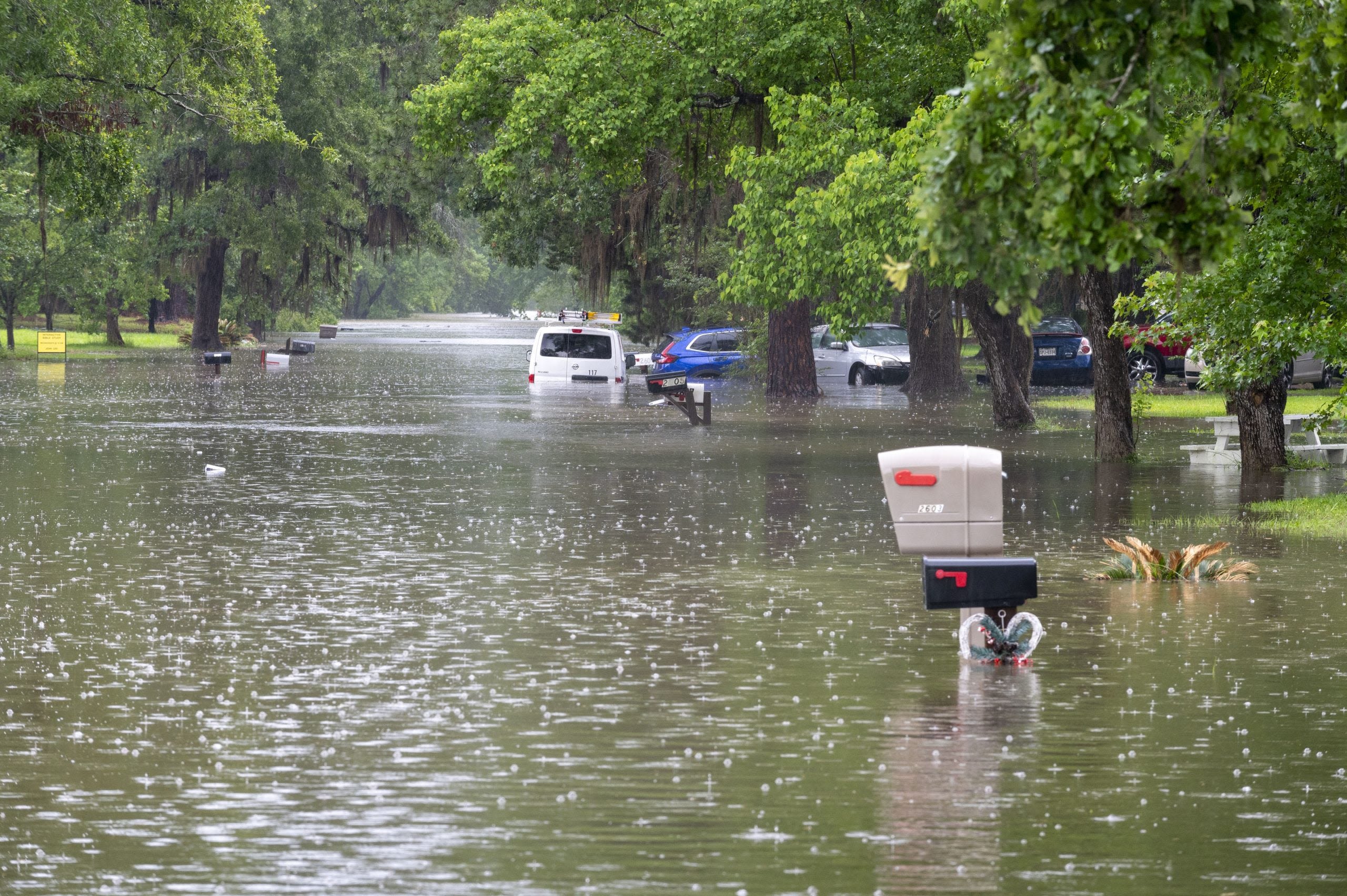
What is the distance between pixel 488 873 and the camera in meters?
6.39

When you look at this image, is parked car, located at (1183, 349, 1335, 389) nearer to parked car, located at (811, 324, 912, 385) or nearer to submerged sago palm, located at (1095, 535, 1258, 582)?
parked car, located at (811, 324, 912, 385)

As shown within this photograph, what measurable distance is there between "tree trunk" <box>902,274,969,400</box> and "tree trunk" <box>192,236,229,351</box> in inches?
1056

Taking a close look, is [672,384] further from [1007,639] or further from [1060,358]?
[1007,639]

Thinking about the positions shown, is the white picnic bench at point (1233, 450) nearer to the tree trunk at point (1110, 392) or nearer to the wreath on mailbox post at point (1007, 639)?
the tree trunk at point (1110, 392)

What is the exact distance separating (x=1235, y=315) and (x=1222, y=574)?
3.94m

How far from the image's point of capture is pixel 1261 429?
22.3 metres

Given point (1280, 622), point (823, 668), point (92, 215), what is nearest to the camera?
point (823, 668)

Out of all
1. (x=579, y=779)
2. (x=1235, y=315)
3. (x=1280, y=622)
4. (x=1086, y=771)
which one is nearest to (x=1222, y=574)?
(x=1280, y=622)

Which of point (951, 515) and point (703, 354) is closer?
point (951, 515)

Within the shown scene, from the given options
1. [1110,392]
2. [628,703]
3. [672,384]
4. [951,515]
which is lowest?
[628,703]

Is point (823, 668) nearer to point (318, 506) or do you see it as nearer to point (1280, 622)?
point (1280, 622)

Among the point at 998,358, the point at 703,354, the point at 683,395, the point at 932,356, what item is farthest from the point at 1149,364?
the point at 683,395

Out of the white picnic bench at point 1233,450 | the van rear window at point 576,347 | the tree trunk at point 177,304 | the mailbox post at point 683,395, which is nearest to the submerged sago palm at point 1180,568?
the white picnic bench at point 1233,450

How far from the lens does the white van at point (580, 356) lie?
130 feet
